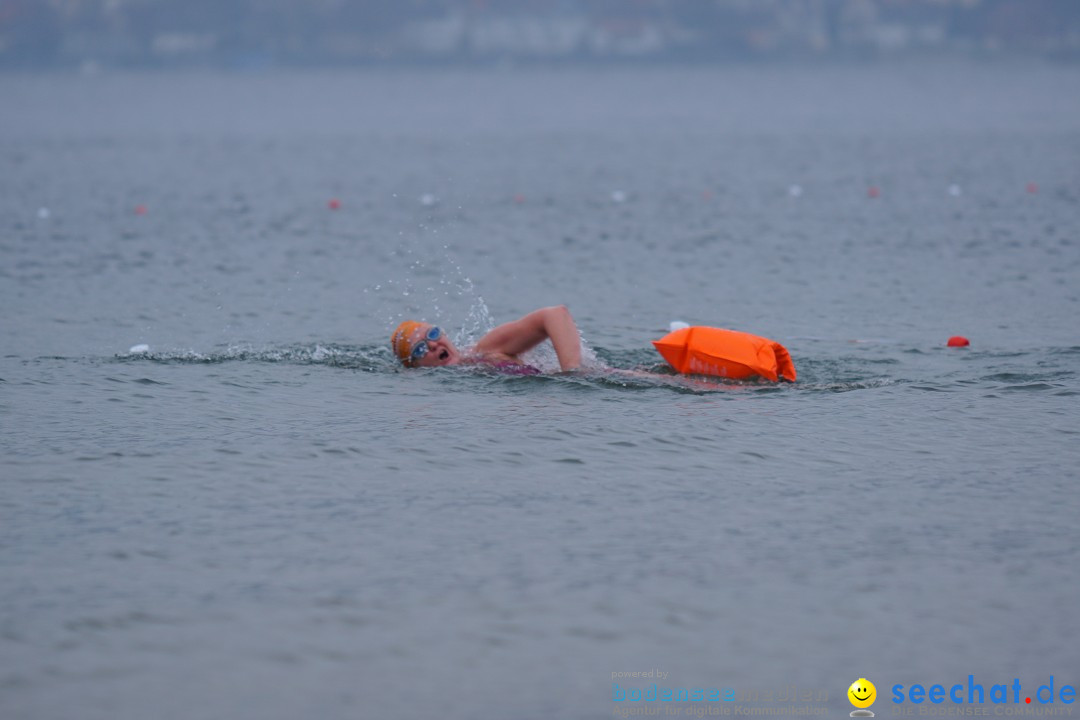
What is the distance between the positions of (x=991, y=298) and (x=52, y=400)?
11.8 m

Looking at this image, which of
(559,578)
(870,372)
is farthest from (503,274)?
(559,578)

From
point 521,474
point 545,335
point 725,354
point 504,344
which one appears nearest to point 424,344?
point 504,344

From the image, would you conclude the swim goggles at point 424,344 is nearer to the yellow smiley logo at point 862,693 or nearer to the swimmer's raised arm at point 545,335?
the swimmer's raised arm at point 545,335

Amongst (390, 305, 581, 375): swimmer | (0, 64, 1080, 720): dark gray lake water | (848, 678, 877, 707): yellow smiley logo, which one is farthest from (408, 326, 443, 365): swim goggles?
(848, 678, 877, 707): yellow smiley logo

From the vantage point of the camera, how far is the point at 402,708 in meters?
6.32

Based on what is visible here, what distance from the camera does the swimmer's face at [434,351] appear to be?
12516 millimetres

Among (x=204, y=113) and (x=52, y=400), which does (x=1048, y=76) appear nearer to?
(x=204, y=113)

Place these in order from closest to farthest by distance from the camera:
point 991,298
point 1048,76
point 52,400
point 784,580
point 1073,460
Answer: point 784,580 → point 1073,460 → point 52,400 → point 991,298 → point 1048,76

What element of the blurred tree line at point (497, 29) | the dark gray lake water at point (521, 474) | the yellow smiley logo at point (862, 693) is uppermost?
the blurred tree line at point (497, 29)

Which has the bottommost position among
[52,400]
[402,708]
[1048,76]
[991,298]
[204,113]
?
[402,708]

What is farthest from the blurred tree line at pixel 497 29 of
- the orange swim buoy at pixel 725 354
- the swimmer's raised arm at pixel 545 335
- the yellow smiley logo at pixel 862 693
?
the yellow smiley logo at pixel 862 693

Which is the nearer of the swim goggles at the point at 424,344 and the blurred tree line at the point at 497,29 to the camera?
the swim goggles at the point at 424,344

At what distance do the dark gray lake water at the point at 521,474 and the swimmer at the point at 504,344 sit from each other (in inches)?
8.1

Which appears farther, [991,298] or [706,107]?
[706,107]
